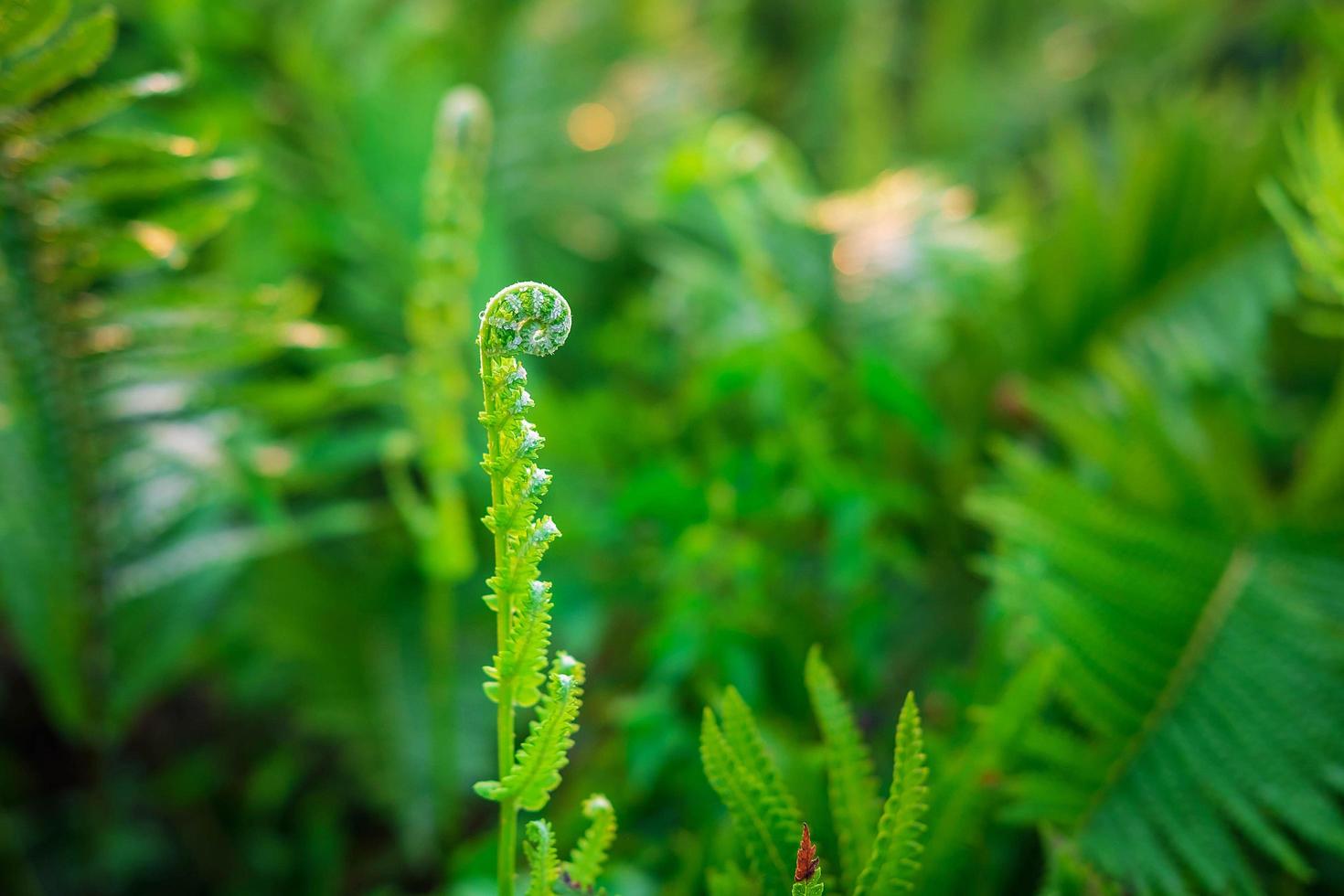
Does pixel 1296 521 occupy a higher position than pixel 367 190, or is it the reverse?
pixel 367 190

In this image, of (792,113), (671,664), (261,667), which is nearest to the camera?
(671,664)

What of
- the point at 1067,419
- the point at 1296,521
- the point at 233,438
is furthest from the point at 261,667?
A: the point at 1296,521

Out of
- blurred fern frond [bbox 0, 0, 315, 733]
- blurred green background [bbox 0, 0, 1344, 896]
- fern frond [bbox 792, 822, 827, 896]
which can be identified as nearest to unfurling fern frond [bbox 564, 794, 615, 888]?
fern frond [bbox 792, 822, 827, 896]

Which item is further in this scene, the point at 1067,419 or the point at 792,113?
the point at 792,113

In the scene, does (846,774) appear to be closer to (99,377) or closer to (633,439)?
(633,439)

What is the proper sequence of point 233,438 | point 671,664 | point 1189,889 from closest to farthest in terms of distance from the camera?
point 1189,889 < point 671,664 < point 233,438

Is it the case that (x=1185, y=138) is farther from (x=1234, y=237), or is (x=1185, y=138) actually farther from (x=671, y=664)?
(x=671, y=664)

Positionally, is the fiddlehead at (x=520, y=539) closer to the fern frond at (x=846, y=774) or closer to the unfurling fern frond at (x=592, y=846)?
the unfurling fern frond at (x=592, y=846)

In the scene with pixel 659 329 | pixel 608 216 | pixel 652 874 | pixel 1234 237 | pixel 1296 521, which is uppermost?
pixel 608 216
